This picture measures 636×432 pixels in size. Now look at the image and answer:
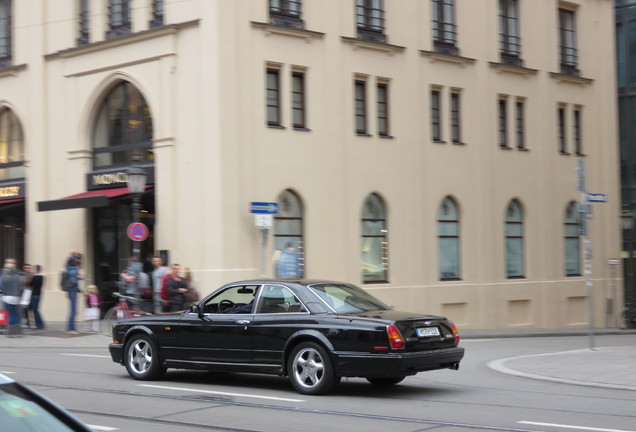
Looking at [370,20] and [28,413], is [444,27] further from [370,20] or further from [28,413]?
[28,413]

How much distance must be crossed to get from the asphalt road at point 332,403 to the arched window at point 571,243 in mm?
18574

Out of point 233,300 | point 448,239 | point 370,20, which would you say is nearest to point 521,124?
point 448,239

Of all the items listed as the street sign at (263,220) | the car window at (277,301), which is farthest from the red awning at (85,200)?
the car window at (277,301)

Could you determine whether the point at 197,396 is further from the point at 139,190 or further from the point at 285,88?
the point at 285,88

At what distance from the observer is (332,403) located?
38.2 feet

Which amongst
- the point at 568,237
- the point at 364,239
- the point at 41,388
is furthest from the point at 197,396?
the point at 568,237

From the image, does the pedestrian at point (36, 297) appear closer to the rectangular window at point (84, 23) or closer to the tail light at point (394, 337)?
the rectangular window at point (84, 23)

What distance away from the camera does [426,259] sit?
29250 mm

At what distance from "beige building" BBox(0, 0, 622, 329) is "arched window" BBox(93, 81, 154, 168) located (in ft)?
0.18

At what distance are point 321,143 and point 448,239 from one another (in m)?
5.85

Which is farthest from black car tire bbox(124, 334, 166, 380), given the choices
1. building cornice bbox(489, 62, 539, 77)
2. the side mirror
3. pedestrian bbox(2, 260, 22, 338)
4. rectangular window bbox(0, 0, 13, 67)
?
building cornice bbox(489, 62, 539, 77)

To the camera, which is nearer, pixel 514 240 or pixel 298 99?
pixel 298 99

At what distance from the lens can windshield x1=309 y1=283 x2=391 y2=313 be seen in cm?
1267

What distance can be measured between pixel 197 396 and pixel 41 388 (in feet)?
7.74
